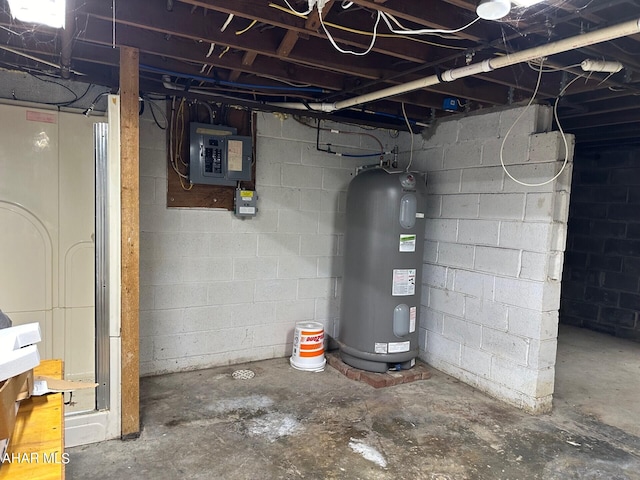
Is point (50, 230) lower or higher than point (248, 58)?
lower

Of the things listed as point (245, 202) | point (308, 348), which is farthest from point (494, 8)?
point (308, 348)

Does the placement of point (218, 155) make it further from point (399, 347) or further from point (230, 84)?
point (399, 347)

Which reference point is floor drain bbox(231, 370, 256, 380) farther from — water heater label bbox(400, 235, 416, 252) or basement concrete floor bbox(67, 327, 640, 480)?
water heater label bbox(400, 235, 416, 252)

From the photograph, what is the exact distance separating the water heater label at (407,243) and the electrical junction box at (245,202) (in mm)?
1133

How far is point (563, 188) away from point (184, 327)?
2742mm

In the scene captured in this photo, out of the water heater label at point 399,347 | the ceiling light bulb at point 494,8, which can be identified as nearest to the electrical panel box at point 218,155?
the water heater label at point 399,347

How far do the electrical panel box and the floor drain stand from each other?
4.61ft

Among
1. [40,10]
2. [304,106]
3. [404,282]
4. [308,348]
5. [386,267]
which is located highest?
[304,106]

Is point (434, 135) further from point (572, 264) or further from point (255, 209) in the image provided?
point (572, 264)

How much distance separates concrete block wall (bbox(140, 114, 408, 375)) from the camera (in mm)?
3031

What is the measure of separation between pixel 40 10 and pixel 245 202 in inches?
73.7

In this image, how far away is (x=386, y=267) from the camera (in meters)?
3.15

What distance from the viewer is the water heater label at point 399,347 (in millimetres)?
3199

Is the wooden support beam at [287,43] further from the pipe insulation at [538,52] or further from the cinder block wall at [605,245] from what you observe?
the cinder block wall at [605,245]
